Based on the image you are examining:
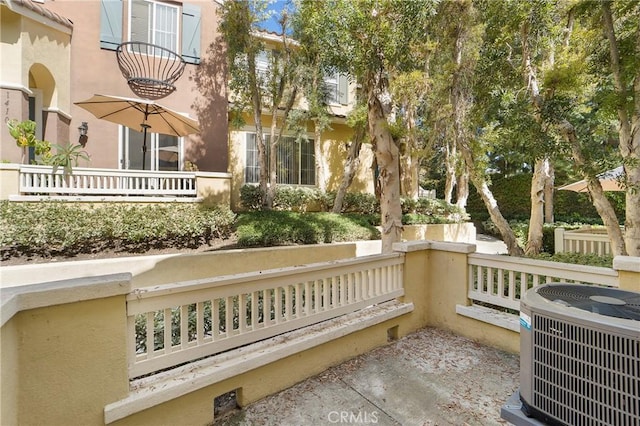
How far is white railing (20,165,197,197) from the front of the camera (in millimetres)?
6555

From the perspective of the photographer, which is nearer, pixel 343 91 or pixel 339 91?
pixel 339 91

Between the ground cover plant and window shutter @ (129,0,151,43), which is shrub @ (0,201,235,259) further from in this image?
window shutter @ (129,0,151,43)

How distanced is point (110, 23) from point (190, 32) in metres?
2.20

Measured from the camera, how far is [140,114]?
298 inches

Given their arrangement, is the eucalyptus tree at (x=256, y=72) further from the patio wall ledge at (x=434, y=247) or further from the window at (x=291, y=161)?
the patio wall ledge at (x=434, y=247)

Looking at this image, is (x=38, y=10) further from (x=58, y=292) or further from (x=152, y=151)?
(x=58, y=292)

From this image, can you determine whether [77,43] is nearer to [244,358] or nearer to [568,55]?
[244,358]

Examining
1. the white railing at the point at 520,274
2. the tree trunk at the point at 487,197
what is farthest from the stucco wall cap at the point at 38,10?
the tree trunk at the point at 487,197

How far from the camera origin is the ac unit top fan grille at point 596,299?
1.67m

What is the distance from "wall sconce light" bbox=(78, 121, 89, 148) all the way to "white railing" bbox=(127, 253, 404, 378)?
7.82 m

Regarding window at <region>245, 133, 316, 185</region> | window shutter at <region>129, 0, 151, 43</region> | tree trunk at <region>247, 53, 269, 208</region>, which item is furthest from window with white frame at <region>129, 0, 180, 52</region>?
window at <region>245, 133, 316, 185</region>

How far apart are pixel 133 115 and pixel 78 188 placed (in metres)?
2.10

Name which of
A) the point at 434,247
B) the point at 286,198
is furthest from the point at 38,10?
the point at 434,247

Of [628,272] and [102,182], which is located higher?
[102,182]
